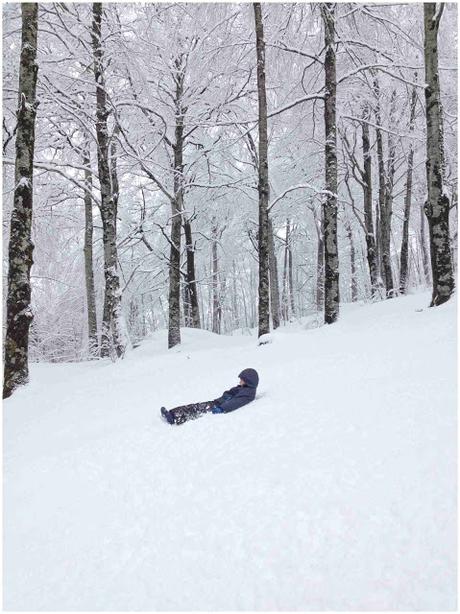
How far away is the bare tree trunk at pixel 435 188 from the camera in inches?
260

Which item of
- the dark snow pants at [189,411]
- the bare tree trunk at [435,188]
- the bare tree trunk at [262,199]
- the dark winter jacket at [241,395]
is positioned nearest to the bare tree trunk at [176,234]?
the bare tree trunk at [262,199]

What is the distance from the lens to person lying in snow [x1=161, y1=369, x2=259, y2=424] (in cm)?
415

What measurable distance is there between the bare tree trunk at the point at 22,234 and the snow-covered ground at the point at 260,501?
220 centimetres

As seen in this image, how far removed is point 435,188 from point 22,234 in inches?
269

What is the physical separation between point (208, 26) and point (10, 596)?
473 inches

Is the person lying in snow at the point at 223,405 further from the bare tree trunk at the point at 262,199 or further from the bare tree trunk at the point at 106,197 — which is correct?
the bare tree trunk at the point at 106,197

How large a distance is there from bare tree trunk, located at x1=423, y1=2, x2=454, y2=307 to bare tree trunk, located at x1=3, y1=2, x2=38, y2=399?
6.64m

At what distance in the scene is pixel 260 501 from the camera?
239 centimetres

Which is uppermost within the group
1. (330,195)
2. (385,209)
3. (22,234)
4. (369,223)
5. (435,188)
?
(385,209)

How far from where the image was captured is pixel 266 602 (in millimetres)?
1744

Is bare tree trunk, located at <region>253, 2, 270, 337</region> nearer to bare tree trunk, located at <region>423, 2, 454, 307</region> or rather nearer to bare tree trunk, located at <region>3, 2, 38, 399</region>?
bare tree trunk, located at <region>423, 2, 454, 307</region>

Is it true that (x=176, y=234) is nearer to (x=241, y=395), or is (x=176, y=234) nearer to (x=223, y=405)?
(x=241, y=395)

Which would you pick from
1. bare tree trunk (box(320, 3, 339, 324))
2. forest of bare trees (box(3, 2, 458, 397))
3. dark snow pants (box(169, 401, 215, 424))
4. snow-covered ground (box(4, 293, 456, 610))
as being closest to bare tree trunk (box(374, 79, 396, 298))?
forest of bare trees (box(3, 2, 458, 397))

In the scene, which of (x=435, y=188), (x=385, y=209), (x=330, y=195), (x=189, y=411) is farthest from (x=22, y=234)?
(x=385, y=209)
